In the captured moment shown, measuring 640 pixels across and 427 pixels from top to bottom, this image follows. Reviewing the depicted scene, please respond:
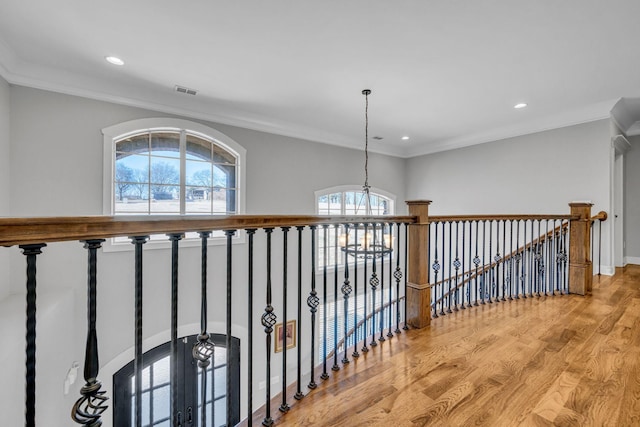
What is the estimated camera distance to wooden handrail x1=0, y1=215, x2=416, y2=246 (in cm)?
71

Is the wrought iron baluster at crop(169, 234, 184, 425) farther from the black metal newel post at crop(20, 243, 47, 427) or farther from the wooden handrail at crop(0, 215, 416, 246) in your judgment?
the black metal newel post at crop(20, 243, 47, 427)

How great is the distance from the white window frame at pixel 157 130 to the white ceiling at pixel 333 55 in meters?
0.21

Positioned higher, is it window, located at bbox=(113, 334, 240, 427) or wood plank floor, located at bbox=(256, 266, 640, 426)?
wood plank floor, located at bbox=(256, 266, 640, 426)

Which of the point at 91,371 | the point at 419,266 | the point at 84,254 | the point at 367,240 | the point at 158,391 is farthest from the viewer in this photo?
the point at 158,391

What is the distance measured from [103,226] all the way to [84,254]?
11.1 feet

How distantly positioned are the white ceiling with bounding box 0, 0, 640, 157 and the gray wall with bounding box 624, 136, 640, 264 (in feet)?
6.14

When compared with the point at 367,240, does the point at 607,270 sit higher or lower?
lower

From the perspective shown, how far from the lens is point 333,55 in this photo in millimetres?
2838

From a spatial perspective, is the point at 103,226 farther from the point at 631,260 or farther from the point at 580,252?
the point at 631,260

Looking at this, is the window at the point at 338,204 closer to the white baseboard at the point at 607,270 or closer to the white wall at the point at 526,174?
the white wall at the point at 526,174

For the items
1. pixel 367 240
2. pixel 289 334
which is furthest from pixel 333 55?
pixel 289 334

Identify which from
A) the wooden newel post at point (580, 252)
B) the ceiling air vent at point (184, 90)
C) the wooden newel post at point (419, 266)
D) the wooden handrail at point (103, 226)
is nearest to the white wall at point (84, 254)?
the ceiling air vent at point (184, 90)

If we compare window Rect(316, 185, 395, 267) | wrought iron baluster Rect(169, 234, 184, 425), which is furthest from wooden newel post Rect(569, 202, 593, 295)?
wrought iron baluster Rect(169, 234, 184, 425)

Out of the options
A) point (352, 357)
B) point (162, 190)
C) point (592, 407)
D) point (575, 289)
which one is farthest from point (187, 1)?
point (575, 289)
